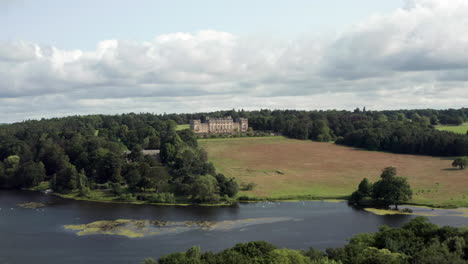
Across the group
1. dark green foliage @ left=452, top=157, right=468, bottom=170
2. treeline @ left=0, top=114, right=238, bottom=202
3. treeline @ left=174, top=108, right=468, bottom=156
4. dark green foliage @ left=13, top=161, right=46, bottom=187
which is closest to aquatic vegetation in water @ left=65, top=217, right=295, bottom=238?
treeline @ left=0, top=114, right=238, bottom=202

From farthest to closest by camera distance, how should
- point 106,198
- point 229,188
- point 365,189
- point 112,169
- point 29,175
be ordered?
point 29,175 → point 112,169 → point 106,198 → point 229,188 → point 365,189

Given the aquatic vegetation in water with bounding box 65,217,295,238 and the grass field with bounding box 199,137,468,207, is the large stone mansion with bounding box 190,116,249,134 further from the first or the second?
the aquatic vegetation in water with bounding box 65,217,295,238

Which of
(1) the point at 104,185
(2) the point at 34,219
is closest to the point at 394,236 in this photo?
(2) the point at 34,219

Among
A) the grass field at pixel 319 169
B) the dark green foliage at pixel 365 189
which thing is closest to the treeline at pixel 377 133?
the grass field at pixel 319 169

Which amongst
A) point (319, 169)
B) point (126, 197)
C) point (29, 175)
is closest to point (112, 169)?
point (126, 197)

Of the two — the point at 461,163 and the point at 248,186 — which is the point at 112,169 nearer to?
the point at 248,186

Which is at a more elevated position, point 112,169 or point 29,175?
point 112,169

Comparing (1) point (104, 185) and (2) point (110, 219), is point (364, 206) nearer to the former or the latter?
(2) point (110, 219)
